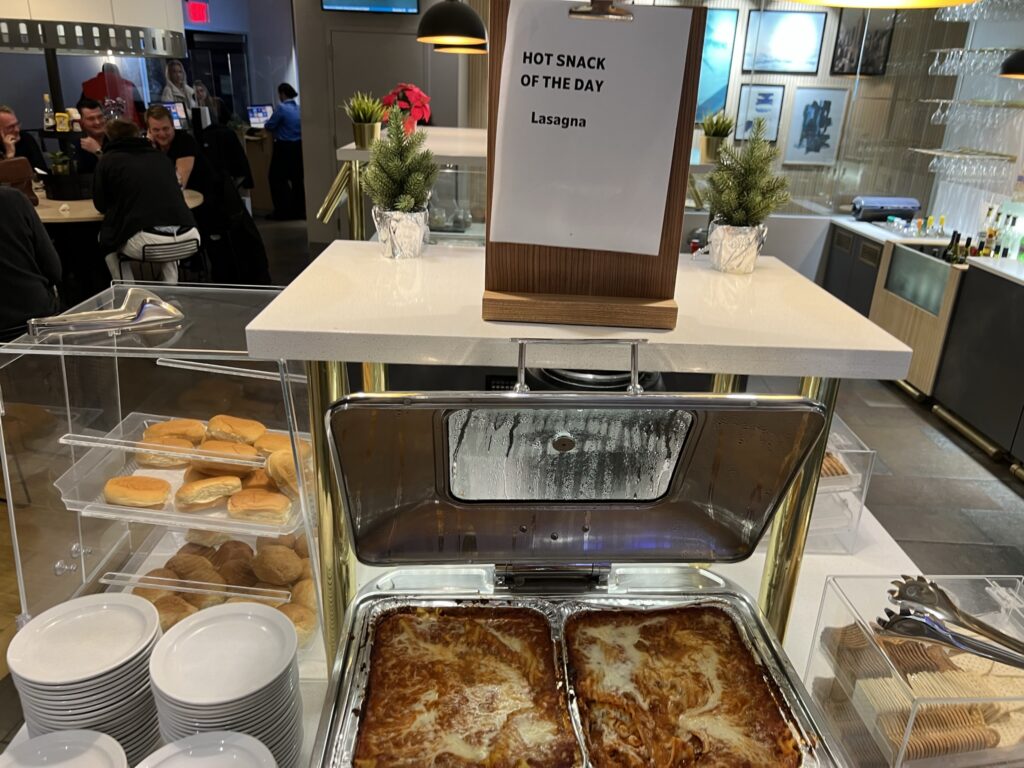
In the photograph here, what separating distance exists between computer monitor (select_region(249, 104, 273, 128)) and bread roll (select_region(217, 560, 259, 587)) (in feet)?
28.5

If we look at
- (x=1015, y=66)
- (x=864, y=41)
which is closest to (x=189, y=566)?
(x=1015, y=66)

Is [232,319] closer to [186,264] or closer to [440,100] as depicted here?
[186,264]

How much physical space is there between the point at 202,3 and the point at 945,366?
28.1ft

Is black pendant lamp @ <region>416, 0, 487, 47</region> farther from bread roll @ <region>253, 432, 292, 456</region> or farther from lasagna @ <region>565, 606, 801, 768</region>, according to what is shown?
lasagna @ <region>565, 606, 801, 768</region>

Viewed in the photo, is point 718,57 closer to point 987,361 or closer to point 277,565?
point 987,361

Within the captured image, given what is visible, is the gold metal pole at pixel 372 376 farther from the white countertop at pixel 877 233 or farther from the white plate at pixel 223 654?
the white countertop at pixel 877 233

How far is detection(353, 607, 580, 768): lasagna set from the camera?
0.94 m

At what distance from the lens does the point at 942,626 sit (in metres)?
1.09

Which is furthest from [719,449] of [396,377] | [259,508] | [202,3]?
[202,3]

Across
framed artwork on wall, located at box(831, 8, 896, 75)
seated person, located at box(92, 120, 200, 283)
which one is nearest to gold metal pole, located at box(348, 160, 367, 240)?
seated person, located at box(92, 120, 200, 283)

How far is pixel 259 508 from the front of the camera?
130cm

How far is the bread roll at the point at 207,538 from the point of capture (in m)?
1.47

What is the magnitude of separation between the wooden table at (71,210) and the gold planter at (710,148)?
3404 millimetres

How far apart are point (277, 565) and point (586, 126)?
0.97 metres
